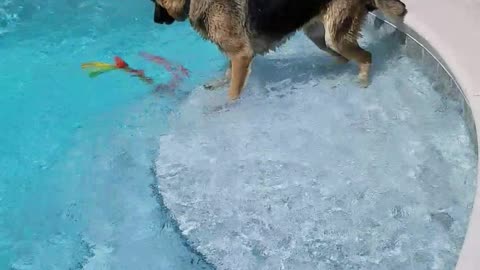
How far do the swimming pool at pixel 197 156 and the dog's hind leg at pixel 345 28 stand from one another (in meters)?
0.30

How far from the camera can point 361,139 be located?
4492 mm

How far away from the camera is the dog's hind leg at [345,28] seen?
4414mm

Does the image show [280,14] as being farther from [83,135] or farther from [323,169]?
[83,135]

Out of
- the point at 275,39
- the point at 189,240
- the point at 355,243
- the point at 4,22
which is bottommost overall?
the point at 4,22

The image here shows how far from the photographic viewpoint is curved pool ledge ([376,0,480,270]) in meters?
4.13

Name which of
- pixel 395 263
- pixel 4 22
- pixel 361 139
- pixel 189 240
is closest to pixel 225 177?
pixel 189 240

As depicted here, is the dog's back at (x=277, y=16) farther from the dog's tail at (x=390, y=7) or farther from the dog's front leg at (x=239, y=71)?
the dog's tail at (x=390, y=7)

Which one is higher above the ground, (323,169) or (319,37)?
(319,37)

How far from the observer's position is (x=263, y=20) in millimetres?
4449

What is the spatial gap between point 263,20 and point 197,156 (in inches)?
36.6

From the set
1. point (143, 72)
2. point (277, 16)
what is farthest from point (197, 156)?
point (143, 72)

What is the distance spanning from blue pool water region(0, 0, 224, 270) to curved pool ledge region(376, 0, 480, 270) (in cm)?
148

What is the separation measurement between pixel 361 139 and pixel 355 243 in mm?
908

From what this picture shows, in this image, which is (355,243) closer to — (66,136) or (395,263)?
(395,263)
